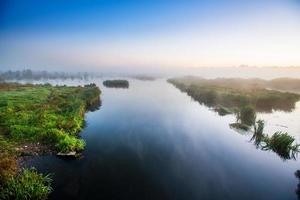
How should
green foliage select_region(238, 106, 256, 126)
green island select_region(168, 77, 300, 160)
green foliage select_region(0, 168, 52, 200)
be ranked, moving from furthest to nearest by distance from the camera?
green foliage select_region(238, 106, 256, 126) < green island select_region(168, 77, 300, 160) < green foliage select_region(0, 168, 52, 200)

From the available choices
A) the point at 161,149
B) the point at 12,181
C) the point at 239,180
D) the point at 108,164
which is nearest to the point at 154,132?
the point at 161,149

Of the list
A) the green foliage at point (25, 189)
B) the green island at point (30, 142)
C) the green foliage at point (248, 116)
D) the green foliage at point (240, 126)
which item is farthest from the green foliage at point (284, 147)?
the green foliage at point (25, 189)

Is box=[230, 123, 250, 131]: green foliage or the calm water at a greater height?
box=[230, 123, 250, 131]: green foliage

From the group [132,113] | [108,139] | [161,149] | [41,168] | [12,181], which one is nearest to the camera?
[12,181]

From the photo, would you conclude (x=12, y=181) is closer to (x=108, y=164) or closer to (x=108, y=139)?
(x=108, y=164)

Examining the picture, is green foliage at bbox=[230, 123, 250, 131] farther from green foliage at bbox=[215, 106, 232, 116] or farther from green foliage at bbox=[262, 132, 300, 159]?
green foliage at bbox=[215, 106, 232, 116]

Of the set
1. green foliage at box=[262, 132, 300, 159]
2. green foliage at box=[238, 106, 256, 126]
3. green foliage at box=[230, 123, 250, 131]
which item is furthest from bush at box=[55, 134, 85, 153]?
green foliage at box=[238, 106, 256, 126]

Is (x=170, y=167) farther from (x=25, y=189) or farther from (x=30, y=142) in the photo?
(x=30, y=142)
